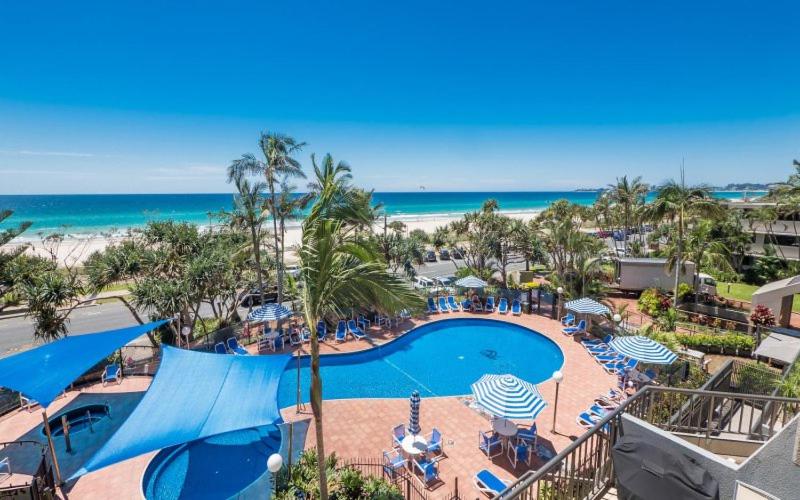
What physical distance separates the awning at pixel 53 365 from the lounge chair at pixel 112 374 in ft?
11.5

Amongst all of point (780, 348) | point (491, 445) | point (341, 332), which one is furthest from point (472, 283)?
point (780, 348)

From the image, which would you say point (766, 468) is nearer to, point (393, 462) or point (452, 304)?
point (393, 462)

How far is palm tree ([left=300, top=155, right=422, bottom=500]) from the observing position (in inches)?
237

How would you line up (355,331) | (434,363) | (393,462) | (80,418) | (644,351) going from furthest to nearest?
(355,331) < (434,363) < (644,351) < (80,418) < (393,462)

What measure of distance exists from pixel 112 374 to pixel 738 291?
33.8m

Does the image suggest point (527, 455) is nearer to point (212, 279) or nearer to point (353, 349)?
point (353, 349)

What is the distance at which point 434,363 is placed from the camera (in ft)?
52.6

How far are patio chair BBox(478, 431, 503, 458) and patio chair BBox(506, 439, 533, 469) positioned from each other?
24 cm

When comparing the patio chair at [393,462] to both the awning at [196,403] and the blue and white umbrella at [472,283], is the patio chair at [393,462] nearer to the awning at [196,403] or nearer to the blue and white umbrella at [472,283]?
the awning at [196,403]

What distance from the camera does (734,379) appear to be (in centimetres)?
1074

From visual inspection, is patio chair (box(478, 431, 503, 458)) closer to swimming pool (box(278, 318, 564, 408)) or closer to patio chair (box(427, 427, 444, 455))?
patio chair (box(427, 427, 444, 455))

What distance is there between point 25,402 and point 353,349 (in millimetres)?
10752

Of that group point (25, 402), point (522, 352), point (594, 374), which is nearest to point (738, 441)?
point (594, 374)

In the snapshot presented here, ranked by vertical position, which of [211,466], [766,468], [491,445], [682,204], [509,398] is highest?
[682,204]
